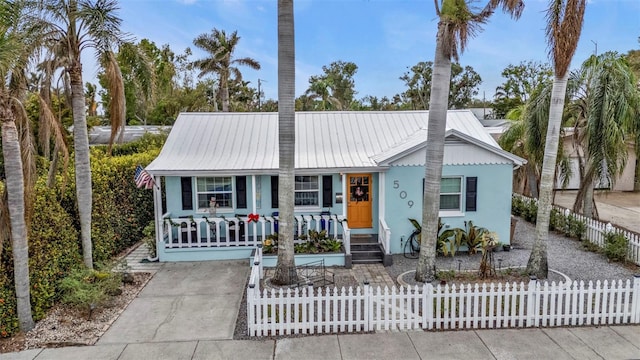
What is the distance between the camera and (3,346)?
6863 mm

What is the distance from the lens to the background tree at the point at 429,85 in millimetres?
51062

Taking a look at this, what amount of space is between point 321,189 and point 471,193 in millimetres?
4593

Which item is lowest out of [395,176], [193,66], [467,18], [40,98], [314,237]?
[314,237]

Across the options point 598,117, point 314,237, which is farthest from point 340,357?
point 598,117

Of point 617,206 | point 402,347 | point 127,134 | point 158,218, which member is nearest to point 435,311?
point 402,347

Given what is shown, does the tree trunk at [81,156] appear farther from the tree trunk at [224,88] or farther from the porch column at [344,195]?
the tree trunk at [224,88]

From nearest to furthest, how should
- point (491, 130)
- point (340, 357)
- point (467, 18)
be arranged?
point (340, 357) → point (467, 18) → point (491, 130)

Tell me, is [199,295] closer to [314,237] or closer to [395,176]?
[314,237]

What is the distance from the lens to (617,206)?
19953 mm

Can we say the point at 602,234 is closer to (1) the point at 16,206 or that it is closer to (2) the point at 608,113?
(2) the point at 608,113

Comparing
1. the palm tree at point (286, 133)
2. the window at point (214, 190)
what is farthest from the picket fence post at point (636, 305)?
the window at point (214, 190)

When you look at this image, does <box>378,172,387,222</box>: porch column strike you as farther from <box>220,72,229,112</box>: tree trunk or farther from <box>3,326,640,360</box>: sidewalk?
<box>220,72,229,112</box>: tree trunk

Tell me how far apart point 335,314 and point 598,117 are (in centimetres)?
984

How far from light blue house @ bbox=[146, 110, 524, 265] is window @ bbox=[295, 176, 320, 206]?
32 millimetres
